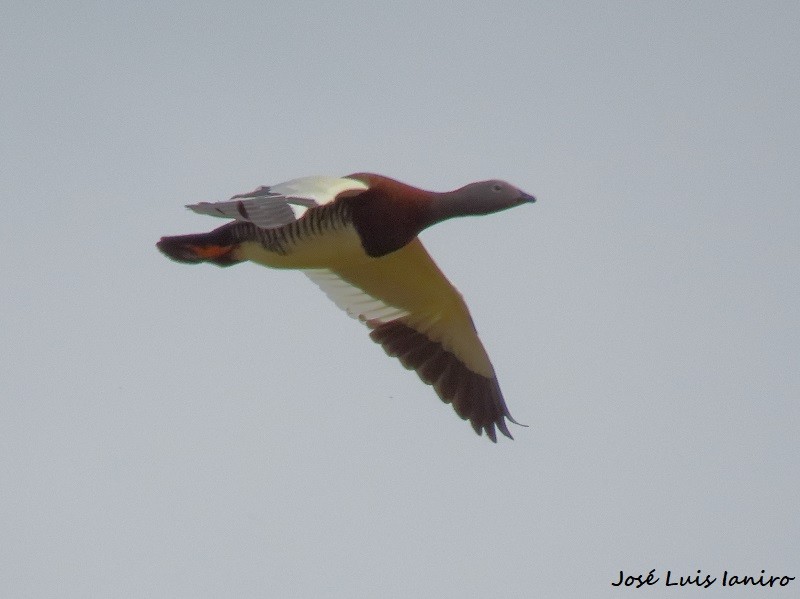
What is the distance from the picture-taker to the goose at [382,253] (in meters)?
9.18

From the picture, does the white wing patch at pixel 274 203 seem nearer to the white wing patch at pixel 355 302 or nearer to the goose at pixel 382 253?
the goose at pixel 382 253

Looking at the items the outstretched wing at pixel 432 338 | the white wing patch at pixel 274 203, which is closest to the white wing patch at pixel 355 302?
the outstretched wing at pixel 432 338

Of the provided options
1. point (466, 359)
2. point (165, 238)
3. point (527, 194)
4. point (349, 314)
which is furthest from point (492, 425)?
point (165, 238)

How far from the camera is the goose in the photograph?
9180 millimetres

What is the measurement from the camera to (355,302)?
1157cm

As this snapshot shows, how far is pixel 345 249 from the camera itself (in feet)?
32.4

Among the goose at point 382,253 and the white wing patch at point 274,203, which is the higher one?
the white wing patch at point 274,203

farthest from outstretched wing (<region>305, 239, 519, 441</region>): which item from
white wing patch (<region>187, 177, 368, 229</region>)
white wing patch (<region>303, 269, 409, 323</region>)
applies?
white wing patch (<region>187, 177, 368, 229</region>)

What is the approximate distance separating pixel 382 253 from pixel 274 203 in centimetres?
133

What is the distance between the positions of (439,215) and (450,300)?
1.66m

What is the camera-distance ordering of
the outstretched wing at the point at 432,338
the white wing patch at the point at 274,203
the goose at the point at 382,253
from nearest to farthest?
the white wing patch at the point at 274,203
the goose at the point at 382,253
the outstretched wing at the point at 432,338

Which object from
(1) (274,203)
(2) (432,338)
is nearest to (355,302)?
(2) (432,338)

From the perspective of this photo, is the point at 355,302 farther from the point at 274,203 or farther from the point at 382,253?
the point at 274,203

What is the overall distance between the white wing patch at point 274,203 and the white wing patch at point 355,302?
2.36 metres
